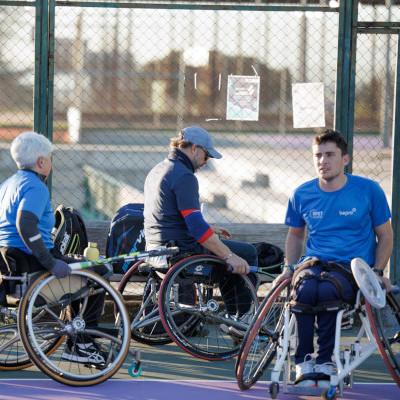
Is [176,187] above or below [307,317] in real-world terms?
above

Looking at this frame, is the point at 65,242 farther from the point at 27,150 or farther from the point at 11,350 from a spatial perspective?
the point at 27,150

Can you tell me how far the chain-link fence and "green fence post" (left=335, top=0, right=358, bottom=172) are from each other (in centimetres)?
14

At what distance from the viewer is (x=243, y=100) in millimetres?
7156

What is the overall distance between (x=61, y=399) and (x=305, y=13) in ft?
11.6

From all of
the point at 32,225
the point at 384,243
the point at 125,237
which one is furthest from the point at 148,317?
the point at 384,243

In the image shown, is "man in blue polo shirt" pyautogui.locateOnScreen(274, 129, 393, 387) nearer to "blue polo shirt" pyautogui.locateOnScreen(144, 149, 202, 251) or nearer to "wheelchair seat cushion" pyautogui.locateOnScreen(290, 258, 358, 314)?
"wheelchair seat cushion" pyautogui.locateOnScreen(290, 258, 358, 314)

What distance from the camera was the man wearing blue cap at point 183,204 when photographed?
225 inches

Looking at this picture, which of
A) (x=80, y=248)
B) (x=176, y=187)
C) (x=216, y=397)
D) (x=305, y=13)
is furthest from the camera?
(x=305, y=13)

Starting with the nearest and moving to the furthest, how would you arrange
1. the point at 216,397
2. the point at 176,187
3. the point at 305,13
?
the point at 216,397
the point at 176,187
the point at 305,13

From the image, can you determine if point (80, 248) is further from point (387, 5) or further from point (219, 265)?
point (387, 5)

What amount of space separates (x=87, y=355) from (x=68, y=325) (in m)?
0.21

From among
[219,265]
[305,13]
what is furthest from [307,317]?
[305,13]

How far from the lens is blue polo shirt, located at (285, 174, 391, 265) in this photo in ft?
16.9

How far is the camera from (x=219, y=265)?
5848mm
